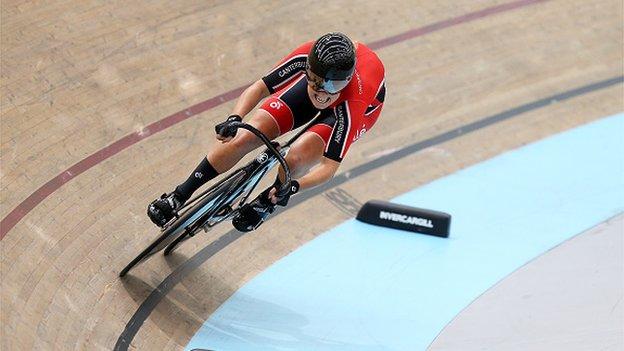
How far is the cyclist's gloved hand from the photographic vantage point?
4.50 metres

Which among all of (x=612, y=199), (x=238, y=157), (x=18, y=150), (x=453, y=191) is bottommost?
(x=612, y=199)

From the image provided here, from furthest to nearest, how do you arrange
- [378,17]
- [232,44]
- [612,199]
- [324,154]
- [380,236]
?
[378,17] → [232,44] → [612,199] → [380,236] → [324,154]

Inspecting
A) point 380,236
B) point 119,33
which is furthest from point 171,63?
point 380,236

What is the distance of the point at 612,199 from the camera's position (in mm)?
6555

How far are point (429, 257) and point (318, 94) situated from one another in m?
1.69

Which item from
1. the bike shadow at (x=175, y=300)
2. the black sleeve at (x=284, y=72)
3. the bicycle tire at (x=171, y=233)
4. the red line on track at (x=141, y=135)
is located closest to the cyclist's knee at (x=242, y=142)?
the bicycle tire at (x=171, y=233)

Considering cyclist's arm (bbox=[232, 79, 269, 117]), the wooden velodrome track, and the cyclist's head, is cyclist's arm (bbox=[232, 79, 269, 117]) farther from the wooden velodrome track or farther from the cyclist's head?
the wooden velodrome track

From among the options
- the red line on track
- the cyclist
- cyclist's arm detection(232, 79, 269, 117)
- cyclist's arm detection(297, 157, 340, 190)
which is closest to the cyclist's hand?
the cyclist

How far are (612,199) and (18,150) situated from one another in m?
3.78

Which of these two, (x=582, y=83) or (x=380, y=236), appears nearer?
(x=380, y=236)

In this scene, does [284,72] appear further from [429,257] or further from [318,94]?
[429,257]

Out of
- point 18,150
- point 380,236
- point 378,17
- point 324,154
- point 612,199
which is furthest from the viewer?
point 378,17

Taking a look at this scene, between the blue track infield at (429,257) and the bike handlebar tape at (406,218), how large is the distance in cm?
5

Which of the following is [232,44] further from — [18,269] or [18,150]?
[18,269]
